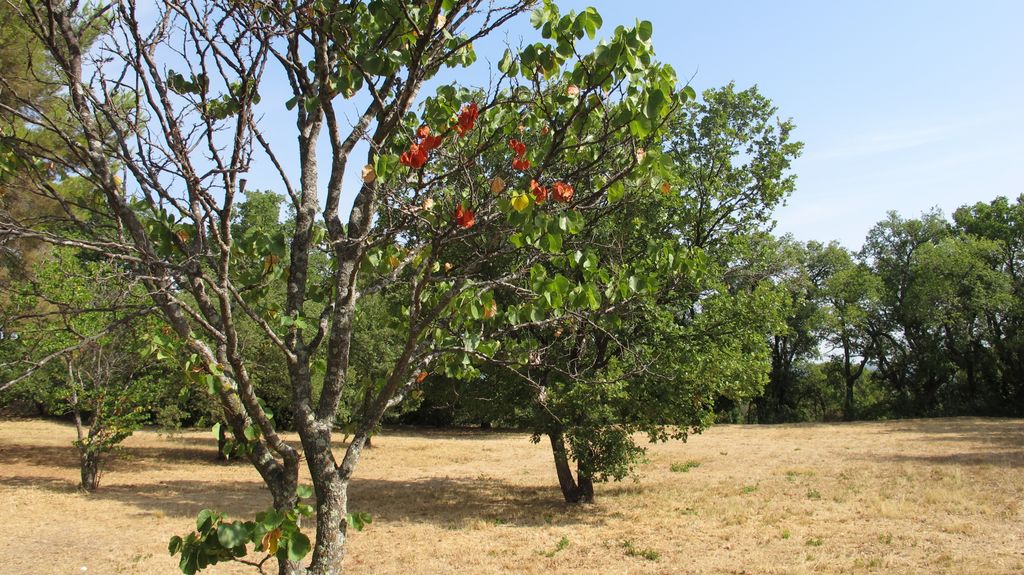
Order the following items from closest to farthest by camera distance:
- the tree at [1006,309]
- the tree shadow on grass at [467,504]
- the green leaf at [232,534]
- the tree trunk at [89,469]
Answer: the green leaf at [232,534] < the tree shadow on grass at [467,504] < the tree trunk at [89,469] < the tree at [1006,309]

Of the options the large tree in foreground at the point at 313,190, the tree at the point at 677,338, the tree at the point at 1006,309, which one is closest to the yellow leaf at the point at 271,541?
the large tree in foreground at the point at 313,190

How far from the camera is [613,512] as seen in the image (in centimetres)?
1174

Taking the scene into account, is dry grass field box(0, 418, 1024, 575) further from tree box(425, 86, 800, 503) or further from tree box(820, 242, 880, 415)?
tree box(820, 242, 880, 415)

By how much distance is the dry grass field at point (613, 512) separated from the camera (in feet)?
26.7

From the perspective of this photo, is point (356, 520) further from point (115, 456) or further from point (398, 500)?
point (115, 456)

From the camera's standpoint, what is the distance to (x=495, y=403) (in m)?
11.9

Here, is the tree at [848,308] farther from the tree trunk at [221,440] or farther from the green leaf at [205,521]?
the green leaf at [205,521]

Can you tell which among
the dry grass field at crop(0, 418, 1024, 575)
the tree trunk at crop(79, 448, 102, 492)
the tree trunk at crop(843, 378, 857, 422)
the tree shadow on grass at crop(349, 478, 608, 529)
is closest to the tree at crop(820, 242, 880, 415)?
the tree trunk at crop(843, 378, 857, 422)

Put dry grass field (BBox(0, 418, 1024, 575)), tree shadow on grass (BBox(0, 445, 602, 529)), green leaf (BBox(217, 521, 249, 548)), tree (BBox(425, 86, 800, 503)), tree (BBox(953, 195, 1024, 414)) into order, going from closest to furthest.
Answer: green leaf (BBox(217, 521, 249, 548)), dry grass field (BBox(0, 418, 1024, 575)), tree (BBox(425, 86, 800, 503)), tree shadow on grass (BBox(0, 445, 602, 529)), tree (BBox(953, 195, 1024, 414))

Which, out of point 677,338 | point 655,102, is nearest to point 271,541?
point 655,102

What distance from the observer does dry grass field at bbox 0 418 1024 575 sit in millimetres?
8148

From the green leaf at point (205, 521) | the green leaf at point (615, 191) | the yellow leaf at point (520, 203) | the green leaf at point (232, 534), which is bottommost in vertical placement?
the green leaf at point (232, 534)

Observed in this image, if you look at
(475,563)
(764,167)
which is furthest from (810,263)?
(475,563)

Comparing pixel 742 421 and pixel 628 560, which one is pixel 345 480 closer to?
pixel 628 560
